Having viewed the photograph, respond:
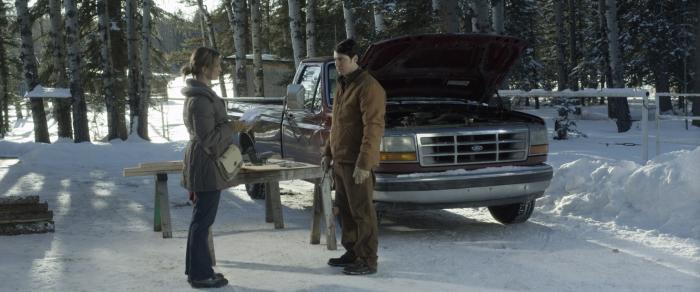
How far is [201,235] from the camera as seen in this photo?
5309 mm

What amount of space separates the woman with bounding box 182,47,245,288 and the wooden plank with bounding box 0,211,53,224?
2.96 metres

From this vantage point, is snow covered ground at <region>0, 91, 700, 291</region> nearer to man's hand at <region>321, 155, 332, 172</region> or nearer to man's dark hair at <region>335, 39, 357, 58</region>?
man's hand at <region>321, 155, 332, 172</region>

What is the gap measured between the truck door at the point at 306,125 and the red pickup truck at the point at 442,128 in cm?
1

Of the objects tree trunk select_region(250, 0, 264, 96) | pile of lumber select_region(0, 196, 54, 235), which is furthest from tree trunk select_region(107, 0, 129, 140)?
pile of lumber select_region(0, 196, 54, 235)

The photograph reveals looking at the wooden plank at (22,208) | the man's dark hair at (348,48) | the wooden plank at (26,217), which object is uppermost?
the man's dark hair at (348,48)

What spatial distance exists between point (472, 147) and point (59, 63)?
17590 mm

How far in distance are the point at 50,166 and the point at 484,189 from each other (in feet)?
32.7

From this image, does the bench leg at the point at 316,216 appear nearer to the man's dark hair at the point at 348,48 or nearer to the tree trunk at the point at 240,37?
the man's dark hair at the point at 348,48

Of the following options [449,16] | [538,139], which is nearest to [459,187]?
[538,139]

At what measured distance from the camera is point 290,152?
8.67 m

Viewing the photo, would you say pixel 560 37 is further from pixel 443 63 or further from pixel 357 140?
pixel 357 140

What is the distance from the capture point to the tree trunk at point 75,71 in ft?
62.5

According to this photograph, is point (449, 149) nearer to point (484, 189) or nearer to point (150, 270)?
point (484, 189)

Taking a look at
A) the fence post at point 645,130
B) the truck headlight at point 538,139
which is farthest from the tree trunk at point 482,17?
the truck headlight at point 538,139
